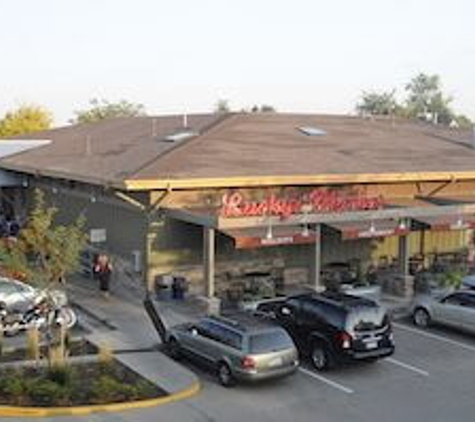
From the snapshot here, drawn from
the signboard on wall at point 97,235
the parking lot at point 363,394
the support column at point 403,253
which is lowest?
the parking lot at point 363,394

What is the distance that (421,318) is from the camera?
24.2 m

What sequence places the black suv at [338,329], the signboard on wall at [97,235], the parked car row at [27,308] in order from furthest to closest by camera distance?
the signboard on wall at [97,235] < the parked car row at [27,308] < the black suv at [338,329]

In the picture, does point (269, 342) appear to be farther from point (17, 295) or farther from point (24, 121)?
point (24, 121)

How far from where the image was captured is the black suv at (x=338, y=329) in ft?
62.1

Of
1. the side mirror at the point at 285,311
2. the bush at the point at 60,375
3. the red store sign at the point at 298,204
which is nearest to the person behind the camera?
the bush at the point at 60,375

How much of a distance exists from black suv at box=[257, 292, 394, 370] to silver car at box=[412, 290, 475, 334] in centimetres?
407

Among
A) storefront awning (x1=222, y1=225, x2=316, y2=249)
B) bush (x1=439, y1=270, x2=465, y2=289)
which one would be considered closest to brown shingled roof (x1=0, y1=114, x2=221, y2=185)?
storefront awning (x1=222, y1=225, x2=316, y2=249)

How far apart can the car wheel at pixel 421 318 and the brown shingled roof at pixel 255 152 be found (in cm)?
536

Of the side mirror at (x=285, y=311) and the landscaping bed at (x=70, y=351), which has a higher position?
the side mirror at (x=285, y=311)

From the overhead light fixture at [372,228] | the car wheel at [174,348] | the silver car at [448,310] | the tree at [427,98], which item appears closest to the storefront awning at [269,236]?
the overhead light fixture at [372,228]

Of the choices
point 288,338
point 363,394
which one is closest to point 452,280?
point 363,394

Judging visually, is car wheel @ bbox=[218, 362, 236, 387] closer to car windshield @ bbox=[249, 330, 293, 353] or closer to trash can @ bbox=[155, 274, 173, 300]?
car windshield @ bbox=[249, 330, 293, 353]

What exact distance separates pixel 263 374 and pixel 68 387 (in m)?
4.09

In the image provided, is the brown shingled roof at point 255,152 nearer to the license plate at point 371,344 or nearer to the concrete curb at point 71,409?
the license plate at point 371,344
